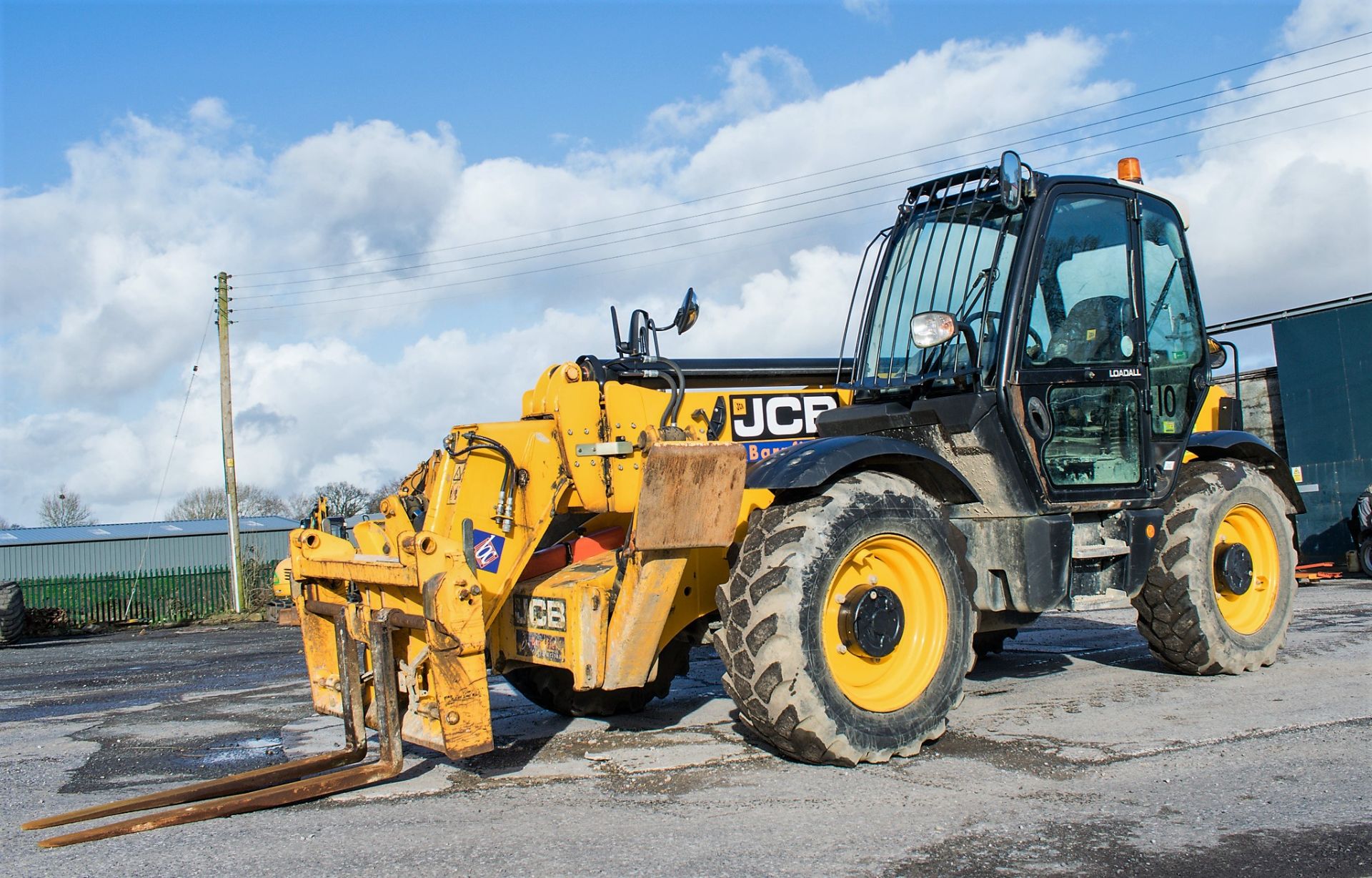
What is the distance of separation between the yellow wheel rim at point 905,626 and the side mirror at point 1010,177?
Result: 204 cm

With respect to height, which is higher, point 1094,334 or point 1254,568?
point 1094,334

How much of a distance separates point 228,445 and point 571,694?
22602 millimetres

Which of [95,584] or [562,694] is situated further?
[95,584]

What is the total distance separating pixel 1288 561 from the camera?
7.47 m

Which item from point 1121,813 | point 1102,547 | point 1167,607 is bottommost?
point 1121,813

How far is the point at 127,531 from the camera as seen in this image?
150 feet

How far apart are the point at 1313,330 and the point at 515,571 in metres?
17.9

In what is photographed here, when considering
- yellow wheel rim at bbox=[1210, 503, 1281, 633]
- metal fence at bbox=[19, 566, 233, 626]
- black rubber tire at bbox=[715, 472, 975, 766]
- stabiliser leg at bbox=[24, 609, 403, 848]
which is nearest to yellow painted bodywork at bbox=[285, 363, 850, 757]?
stabiliser leg at bbox=[24, 609, 403, 848]

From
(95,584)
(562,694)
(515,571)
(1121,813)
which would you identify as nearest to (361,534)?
(515,571)

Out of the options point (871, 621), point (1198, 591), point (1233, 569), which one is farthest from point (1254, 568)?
point (871, 621)

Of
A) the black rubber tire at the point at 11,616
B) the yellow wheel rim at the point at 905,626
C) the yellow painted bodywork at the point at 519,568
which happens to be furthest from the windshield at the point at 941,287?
the black rubber tire at the point at 11,616

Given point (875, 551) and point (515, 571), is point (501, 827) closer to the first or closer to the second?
point (515, 571)

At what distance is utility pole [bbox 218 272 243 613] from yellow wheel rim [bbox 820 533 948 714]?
22979 mm

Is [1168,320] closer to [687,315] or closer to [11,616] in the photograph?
[687,315]
